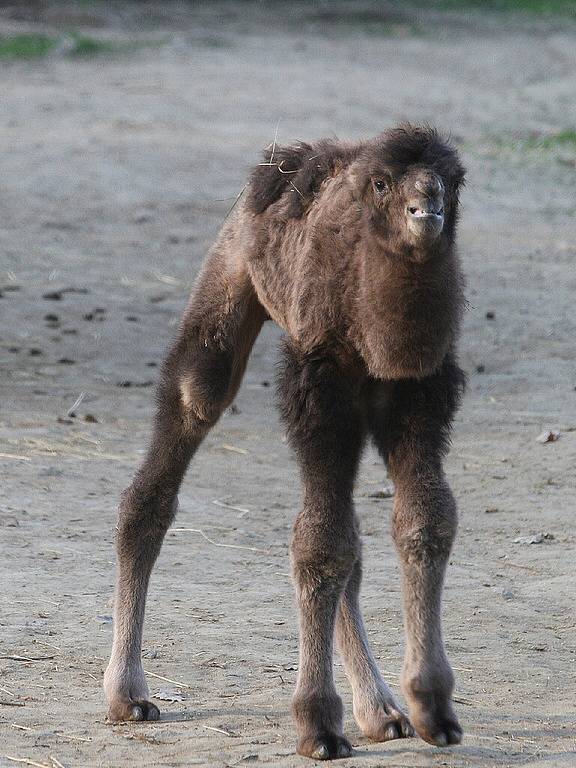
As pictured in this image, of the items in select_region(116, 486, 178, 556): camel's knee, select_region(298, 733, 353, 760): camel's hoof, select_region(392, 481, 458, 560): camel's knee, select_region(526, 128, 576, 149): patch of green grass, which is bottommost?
select_region(298, 733, 353, 760): camel's hoof

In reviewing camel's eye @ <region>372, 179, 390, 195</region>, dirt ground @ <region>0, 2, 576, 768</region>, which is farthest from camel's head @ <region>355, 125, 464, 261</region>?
dirt ground @ <region>0, 2, 576, 768</region>

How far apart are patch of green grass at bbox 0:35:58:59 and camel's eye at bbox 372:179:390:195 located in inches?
817

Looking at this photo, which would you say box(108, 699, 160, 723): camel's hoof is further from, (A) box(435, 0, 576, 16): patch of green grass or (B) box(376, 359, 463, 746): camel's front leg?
(A) box(435, 0, 576, 16): patch of green grass

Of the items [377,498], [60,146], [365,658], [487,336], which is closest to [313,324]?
[365,658]

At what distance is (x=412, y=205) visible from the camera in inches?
Answer: 172

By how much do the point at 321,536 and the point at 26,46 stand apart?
71.3 feet

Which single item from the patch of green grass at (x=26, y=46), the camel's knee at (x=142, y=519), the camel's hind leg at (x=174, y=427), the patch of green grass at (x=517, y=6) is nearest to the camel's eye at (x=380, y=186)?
the camel's hind leg at (x=174, y=427)

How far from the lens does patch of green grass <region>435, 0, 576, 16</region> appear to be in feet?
124

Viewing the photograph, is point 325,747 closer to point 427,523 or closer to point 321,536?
point 321,536

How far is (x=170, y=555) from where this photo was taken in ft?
23.9

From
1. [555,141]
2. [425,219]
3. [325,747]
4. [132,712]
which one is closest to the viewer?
[425,219]

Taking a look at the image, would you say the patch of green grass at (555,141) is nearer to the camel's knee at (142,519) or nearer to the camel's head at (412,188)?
the camel's knee at (142,519)

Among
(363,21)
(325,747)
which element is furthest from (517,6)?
(325,747)

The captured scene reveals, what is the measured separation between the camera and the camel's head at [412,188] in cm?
437
